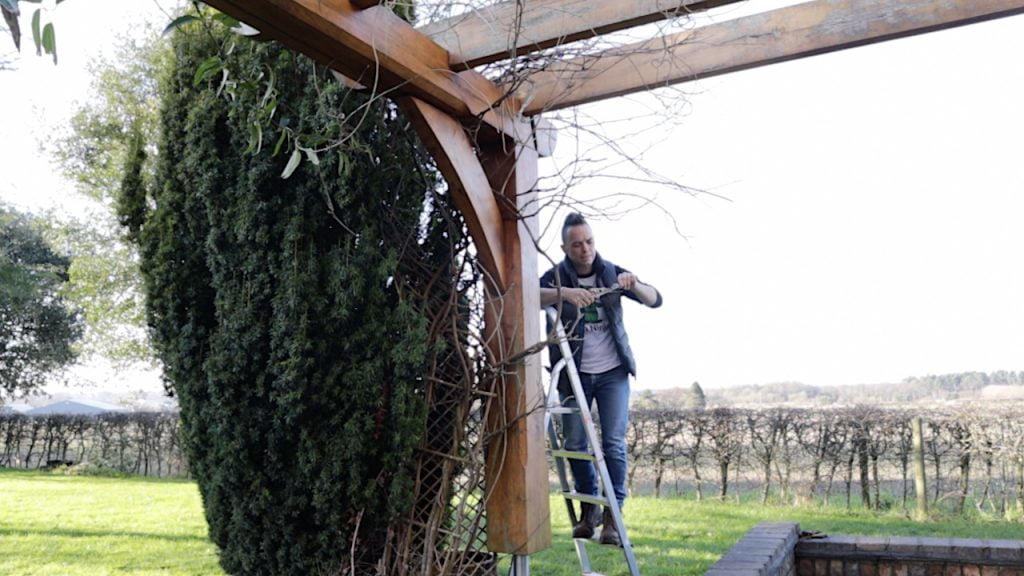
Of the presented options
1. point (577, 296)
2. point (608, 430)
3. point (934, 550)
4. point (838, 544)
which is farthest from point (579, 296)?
point (934, 550)

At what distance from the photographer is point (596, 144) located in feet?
10.5

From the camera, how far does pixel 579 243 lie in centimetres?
372

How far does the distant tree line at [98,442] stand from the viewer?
11820mm

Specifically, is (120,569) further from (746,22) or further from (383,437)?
(746,22)

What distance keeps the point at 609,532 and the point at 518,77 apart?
6.36 ft

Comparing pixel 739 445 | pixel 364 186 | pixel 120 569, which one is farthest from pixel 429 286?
pixel 739 445

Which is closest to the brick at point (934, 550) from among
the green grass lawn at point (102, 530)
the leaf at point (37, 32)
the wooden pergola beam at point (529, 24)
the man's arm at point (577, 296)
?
the man's arm at point (577, 296)

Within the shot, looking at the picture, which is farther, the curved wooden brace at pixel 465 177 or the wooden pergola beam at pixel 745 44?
the curved wooden brace at pixel 465 177

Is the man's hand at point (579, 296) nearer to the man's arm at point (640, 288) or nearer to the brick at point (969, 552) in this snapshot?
the man's arm at point (640, 288)

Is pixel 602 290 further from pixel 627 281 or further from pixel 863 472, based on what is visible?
pixel 863 472

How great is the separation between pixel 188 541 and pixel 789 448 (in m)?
5.30

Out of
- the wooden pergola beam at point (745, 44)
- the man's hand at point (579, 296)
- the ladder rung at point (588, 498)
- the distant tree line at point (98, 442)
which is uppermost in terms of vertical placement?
the wooden pergola beam at point (745, 44)

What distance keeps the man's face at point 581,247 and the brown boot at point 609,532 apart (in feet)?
3.68

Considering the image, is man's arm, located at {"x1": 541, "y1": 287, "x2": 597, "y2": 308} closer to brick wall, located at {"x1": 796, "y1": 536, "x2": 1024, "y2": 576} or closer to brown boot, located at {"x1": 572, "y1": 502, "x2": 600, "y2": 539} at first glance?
brown boot, located at {"x1": 572, "y1": 502, "x2": 600, "y2": 539}
